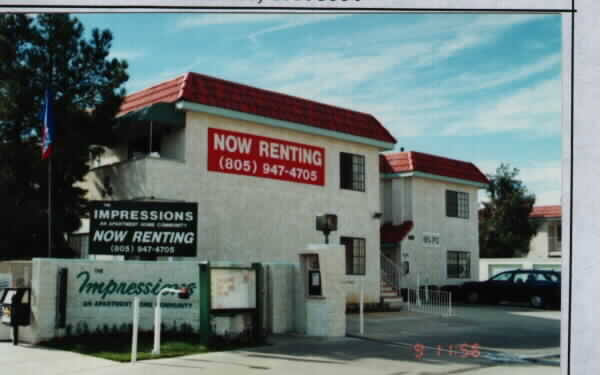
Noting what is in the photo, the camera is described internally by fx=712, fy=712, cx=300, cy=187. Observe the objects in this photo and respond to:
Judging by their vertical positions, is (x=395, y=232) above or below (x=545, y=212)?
below

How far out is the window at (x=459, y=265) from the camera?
2941 centimetres

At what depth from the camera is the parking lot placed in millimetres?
13703

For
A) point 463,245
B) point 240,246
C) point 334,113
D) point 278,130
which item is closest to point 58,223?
point 240,246

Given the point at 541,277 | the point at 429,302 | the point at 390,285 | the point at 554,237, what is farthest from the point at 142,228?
the point at 554,237

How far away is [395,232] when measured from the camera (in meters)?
27.6

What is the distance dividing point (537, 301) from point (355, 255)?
6.88 meters

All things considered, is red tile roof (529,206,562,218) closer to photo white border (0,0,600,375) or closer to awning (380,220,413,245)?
awning (380,220,413,245)

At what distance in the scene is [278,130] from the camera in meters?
21.3

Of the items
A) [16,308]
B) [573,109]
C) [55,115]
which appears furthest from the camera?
[55,115]

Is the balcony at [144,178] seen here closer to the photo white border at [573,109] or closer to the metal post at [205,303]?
the metal post at [205,303]

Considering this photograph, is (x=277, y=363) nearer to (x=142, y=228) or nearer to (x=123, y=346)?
(x=123, y=346)

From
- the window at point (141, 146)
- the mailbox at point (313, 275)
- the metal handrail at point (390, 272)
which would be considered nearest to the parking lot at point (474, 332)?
the mailbox at point (313, 275)

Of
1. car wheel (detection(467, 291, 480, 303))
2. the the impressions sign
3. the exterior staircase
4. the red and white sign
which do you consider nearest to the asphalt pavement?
the the impressions sign

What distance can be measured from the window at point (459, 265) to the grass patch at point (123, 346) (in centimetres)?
1755
